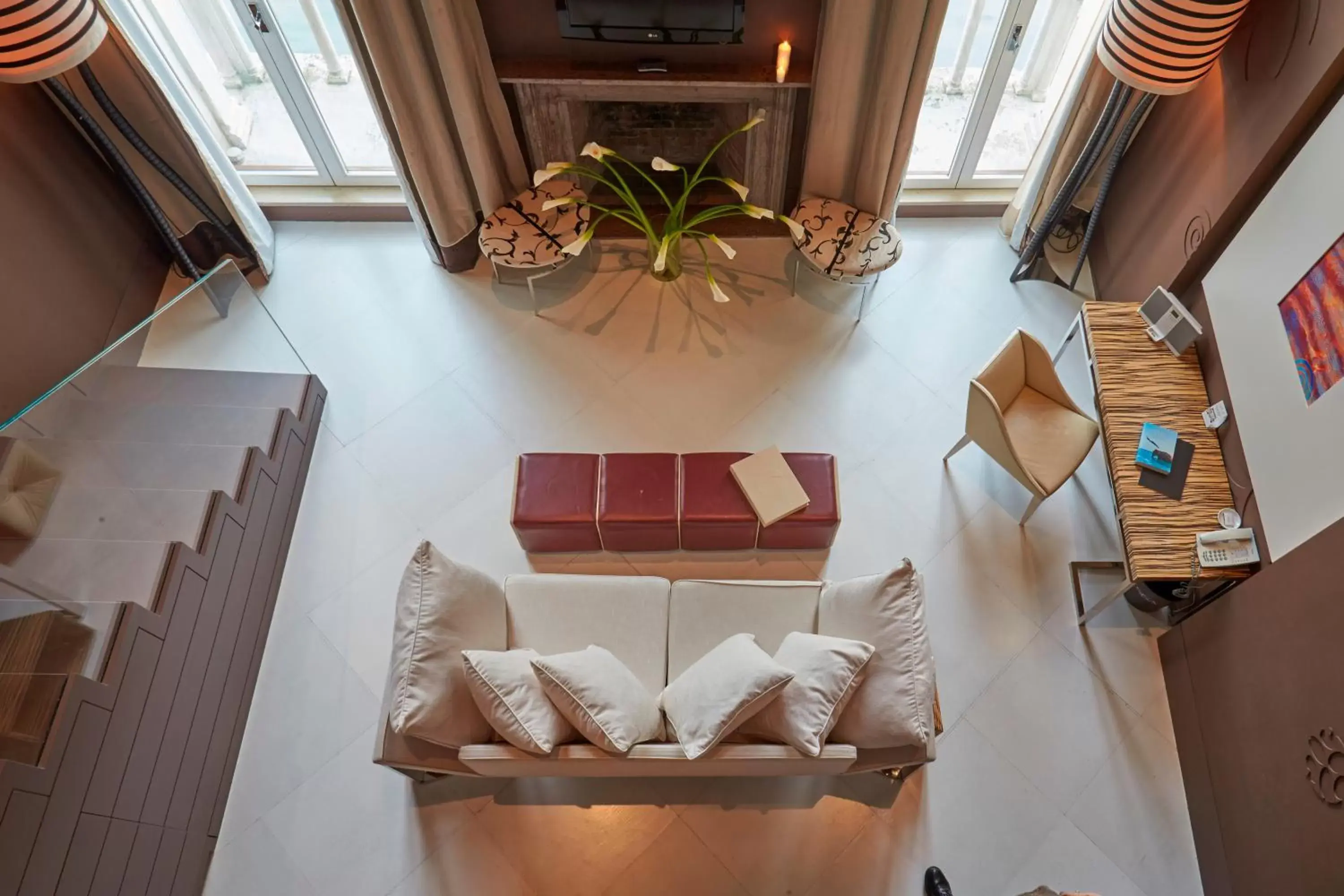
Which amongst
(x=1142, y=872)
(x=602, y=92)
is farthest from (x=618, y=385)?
(x=1142, y=872)

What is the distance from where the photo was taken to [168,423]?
321 centimetres

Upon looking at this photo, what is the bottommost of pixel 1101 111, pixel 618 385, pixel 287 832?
pixel 287 832

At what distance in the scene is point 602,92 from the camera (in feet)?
12.6

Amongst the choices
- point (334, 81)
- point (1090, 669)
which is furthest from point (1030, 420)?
point (334, 81)

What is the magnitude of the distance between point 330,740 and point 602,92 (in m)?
3.10

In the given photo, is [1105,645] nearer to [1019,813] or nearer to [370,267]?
[1019,813]

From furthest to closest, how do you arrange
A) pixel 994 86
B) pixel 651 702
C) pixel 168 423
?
pixel 994 86 < pixel 168 423 < pixel 651 702

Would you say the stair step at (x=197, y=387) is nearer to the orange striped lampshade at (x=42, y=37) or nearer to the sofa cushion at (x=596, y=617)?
the orange striped lampshade at (x=42, y=37)

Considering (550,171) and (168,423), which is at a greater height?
(550,171)

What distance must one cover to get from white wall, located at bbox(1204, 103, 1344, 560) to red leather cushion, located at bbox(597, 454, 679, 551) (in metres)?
2.14

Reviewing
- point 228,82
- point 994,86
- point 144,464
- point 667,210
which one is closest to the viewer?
point 144,464

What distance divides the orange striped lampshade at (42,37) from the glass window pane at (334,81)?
1.01m

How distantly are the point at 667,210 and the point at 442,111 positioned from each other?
4.37 ft

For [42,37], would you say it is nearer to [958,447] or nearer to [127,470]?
[127,470]
